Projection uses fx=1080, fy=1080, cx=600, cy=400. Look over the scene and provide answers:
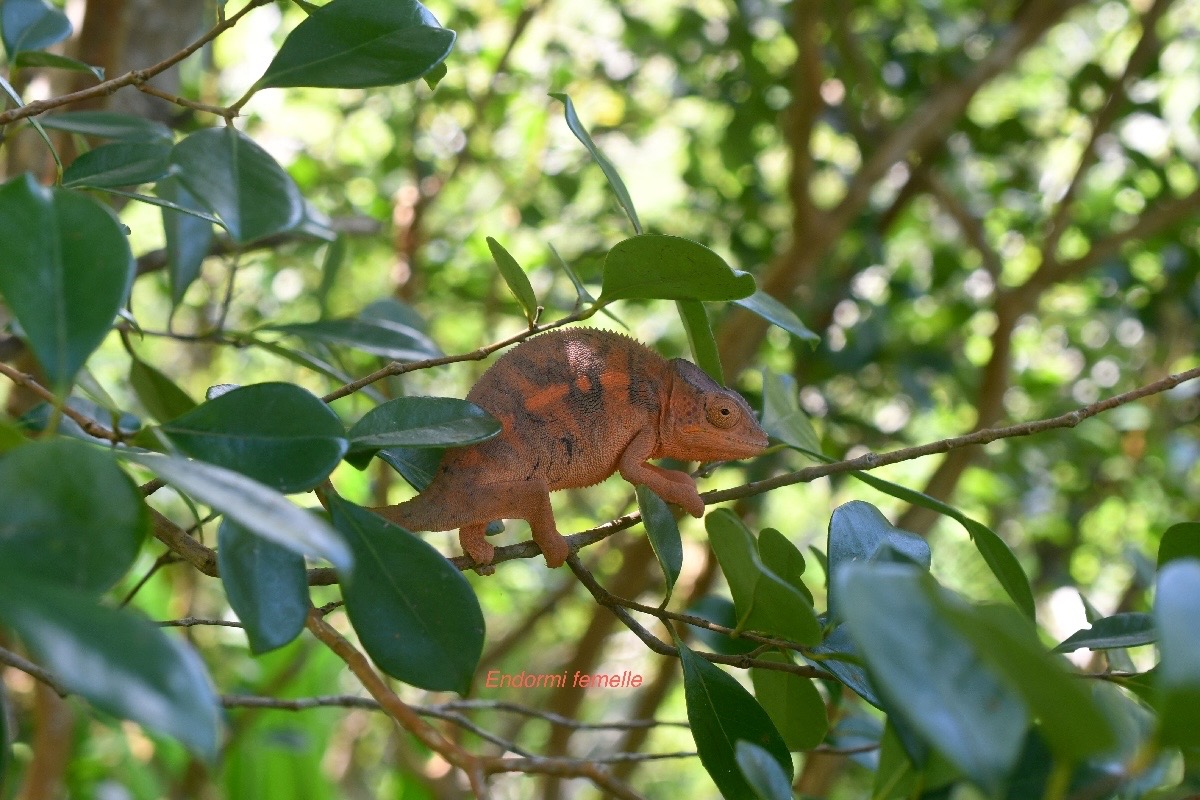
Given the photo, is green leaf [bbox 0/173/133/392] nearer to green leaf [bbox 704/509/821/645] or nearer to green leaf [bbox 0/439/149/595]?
green leaf [bbox 0/439/149/595]

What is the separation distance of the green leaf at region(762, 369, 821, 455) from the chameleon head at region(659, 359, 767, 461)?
0.08m

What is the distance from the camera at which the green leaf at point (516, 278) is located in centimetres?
85

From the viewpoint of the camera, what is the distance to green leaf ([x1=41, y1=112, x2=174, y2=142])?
0.93 m

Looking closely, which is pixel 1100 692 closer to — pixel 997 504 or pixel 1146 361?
pixel 997 504

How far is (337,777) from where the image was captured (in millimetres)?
3355

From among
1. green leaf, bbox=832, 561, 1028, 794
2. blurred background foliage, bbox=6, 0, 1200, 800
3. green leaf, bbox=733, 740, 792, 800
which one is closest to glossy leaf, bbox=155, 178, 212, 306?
blurred background foliage, bbox=6, 0, 1200, 800

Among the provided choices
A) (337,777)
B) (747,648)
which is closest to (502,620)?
(337,777)

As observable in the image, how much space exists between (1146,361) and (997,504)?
0.54 metres

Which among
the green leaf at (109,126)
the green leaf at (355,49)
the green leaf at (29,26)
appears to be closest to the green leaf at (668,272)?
the green leaf at (355,49)

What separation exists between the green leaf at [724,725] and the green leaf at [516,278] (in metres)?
0.30

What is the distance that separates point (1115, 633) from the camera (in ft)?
2.48

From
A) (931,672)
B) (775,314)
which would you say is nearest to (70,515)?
(931,672)

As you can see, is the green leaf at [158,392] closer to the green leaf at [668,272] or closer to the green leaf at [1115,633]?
the green leaf at [668,272]

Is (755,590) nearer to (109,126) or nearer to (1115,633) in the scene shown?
(1115,633)
